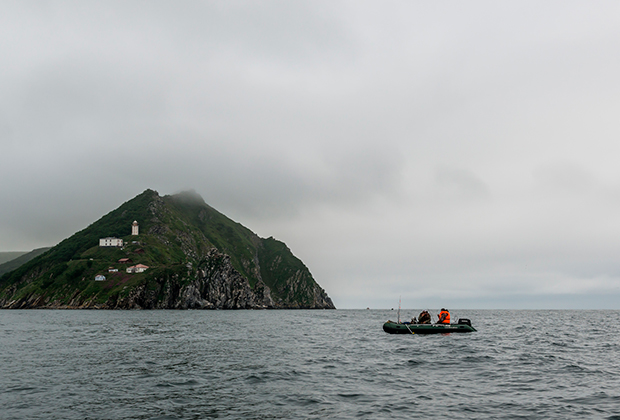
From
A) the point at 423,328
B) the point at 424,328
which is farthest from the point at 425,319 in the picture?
the point at 423,328

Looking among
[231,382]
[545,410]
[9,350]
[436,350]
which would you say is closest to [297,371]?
[231,382]

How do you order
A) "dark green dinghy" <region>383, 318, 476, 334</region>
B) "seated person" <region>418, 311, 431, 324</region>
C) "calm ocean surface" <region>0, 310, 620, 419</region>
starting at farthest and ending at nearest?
"seated person" <region>418, 311, 431, 324</region> → "dark green dinghy" <region>383, 318, 476, 334</region> → "calm ocean surface" <region>0, 310, 620, 419</region>

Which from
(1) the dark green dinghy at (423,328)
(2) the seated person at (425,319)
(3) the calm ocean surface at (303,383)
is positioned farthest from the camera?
(2) the seated person at (425,319)

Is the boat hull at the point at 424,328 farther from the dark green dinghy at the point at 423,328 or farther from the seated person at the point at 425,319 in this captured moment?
the seated person at the point at 425,319

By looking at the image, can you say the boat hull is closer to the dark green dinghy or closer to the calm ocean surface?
the dark green dinghy

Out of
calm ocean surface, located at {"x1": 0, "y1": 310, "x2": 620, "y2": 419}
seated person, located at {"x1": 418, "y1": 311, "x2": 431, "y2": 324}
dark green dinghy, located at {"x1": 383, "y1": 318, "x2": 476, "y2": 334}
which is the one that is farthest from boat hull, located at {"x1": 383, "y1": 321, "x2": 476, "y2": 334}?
calm ocean surface, located at {"x1": 0, "y1": 310, "x2": 620, "y2": 419}

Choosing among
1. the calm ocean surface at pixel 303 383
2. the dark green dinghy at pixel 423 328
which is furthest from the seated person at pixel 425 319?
the calm ocean surface at pixel 303 383

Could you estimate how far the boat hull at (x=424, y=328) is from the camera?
188ft

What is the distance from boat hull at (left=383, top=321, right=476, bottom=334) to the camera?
57.2m

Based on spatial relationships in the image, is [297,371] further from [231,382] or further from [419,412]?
[419,412]

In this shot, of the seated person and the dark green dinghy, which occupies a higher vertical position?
the seated person

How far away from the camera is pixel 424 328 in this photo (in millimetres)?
57281

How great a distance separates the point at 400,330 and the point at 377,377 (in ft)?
110

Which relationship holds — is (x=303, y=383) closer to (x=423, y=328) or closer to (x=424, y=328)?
(x=423, y=328)
